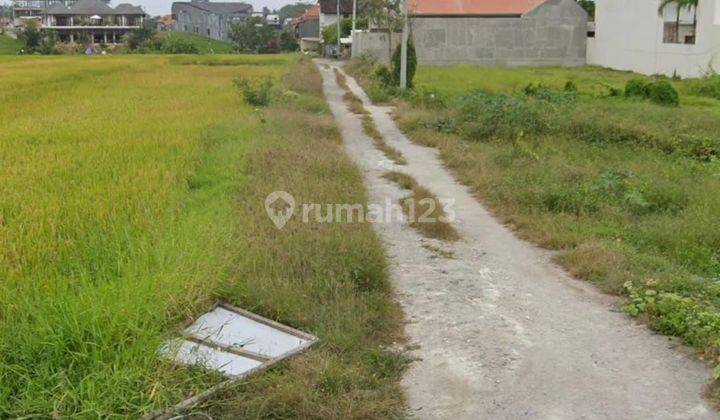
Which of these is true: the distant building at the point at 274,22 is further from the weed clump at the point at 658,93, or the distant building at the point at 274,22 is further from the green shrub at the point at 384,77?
the weed clump at the point at 658,93

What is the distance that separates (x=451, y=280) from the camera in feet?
19.5

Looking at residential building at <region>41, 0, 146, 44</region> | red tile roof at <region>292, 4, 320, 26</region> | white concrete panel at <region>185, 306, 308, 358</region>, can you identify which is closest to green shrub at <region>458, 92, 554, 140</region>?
white concrete panel at <region>185, 306, 308, 358</region>

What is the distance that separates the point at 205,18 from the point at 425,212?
95.3 meters

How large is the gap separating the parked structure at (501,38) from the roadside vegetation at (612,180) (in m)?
17.4

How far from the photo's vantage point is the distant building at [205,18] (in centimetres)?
9725

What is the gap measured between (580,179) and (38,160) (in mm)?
6695

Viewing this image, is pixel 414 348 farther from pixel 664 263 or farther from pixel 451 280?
pixel 664 263

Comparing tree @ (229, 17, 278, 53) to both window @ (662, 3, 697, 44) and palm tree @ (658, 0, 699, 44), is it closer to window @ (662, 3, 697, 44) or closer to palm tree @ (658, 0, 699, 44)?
window @ (662, 3, 697, 44)

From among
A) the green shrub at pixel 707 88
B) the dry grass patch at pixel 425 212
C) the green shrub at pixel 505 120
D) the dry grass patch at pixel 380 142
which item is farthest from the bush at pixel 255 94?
the green shrub at pixel 707 88

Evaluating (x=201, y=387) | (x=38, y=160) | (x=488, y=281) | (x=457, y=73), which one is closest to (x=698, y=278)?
(x=488, y=281)

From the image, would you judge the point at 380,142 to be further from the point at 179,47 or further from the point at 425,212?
the point at 179,47

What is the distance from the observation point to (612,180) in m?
8.63

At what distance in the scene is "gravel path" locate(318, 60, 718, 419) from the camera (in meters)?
3.93

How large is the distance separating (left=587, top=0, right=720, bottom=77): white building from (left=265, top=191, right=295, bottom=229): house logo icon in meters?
21.5
